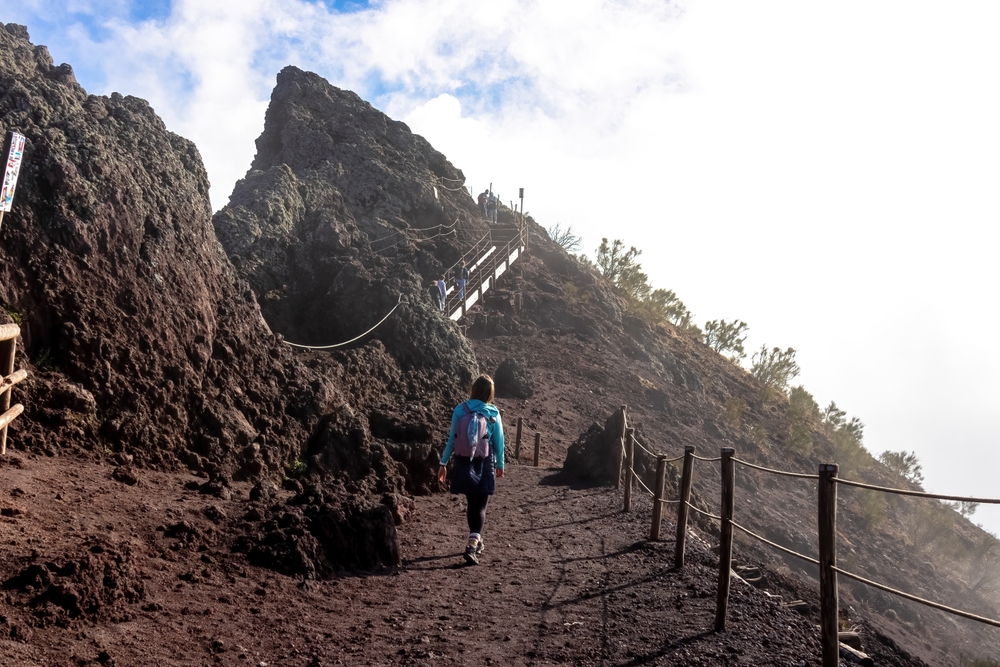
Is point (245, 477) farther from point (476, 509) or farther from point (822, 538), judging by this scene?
point (822, 538)

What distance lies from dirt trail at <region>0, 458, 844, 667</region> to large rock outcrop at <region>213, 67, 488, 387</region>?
873 cm

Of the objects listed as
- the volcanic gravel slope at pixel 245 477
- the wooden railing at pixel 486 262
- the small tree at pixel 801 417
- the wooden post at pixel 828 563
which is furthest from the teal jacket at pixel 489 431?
the small tree at pixel 801 417

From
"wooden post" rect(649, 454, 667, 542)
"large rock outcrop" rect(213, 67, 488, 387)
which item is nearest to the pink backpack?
"wooden post" rect(649, 454, 667, 542)

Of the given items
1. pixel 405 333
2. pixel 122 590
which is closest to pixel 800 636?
pixel 122 590

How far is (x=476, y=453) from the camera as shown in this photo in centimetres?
681

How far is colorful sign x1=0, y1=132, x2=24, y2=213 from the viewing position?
230 inches

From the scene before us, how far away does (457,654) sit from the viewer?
4.58 meters

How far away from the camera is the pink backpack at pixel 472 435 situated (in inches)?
268

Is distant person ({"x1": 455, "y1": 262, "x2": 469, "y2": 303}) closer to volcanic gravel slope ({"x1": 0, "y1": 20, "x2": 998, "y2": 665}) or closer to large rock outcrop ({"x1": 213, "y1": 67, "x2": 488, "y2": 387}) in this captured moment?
large rock outcrop ({"x1": 213, "y1": 67, "x2": 488, "y2": 387})

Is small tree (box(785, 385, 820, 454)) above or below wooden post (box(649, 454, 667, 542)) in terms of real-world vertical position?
above

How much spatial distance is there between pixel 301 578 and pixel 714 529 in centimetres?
965

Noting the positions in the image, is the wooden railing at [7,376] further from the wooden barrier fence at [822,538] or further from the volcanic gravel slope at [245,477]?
the wooden barrier fence at [822,538]

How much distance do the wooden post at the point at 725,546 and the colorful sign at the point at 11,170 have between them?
611 cm

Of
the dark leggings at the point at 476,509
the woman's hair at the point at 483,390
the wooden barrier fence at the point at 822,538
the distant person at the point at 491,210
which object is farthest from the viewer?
the distant person at the point at 491,210
